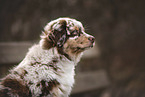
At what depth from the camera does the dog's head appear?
2867 millimetres

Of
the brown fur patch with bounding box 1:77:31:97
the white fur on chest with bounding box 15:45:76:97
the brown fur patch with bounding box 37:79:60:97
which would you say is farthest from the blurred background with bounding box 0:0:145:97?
the brown fur patch with bounding box 1:77:31:97

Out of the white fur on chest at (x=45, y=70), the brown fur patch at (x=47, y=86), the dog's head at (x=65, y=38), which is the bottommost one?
the brown fur patch at (x=47, y=86)

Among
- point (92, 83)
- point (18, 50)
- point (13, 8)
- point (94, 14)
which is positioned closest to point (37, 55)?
point (18, 50)

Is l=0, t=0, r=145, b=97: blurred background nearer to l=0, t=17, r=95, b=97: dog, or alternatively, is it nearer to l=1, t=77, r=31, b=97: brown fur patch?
l=0, t=17, r=95, b=97: dog

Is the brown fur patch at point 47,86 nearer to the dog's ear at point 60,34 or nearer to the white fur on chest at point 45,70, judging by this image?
the white fur on chest at point 45,70

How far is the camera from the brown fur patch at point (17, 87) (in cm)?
249

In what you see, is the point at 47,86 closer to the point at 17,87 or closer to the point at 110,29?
the point at 17,87

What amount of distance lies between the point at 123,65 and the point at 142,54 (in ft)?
3.03

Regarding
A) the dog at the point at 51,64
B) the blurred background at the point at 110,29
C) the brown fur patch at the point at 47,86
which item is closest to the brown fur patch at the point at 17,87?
the dog at the point at 51,64

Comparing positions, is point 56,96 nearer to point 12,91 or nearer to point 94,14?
point 12,91

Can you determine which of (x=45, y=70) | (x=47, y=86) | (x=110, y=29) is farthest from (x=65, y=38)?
(x=110, y=29)

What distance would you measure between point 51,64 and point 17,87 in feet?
1.92

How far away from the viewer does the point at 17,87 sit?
252 cm

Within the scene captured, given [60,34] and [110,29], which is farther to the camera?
[110,29]
